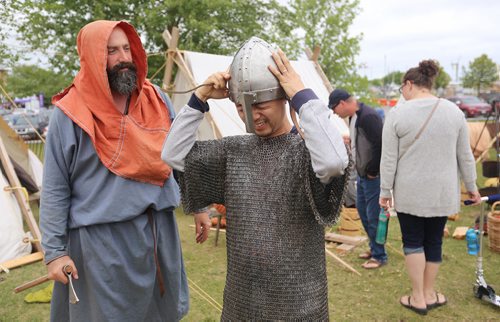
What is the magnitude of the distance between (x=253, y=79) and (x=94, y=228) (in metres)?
1.09

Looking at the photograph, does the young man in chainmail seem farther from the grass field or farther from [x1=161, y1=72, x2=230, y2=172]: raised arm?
the grass field

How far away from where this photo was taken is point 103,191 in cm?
193

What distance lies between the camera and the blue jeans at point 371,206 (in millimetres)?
3891

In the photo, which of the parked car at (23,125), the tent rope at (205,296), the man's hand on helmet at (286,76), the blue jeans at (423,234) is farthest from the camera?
the parked car at (23,125)

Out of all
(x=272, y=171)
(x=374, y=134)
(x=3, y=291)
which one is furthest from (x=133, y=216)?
(x=3, y=291)


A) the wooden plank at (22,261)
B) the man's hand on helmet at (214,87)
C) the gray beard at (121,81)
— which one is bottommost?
the wooden plank at (22,261)

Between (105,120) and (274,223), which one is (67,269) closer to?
(105,120)

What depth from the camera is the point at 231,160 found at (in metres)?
1.55

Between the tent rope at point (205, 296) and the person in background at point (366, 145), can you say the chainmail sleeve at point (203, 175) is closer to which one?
the tent rope at point (205, 296)

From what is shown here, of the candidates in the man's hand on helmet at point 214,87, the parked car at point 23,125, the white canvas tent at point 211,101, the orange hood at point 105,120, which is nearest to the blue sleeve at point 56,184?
the orange hood at point 105,120

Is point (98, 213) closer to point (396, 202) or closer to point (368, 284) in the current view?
point (396, 202)

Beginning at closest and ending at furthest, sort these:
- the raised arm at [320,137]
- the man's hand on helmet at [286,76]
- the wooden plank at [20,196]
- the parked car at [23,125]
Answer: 1. the raised arm at [320,137]
2. the man's hand on helmet at [286,76]
3. the wooden plank at [20,196]
4. the parked car at [23,125]

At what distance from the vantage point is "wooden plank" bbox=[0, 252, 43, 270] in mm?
4277

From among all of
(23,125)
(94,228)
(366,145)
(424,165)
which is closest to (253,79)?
Answer: (94,228)
